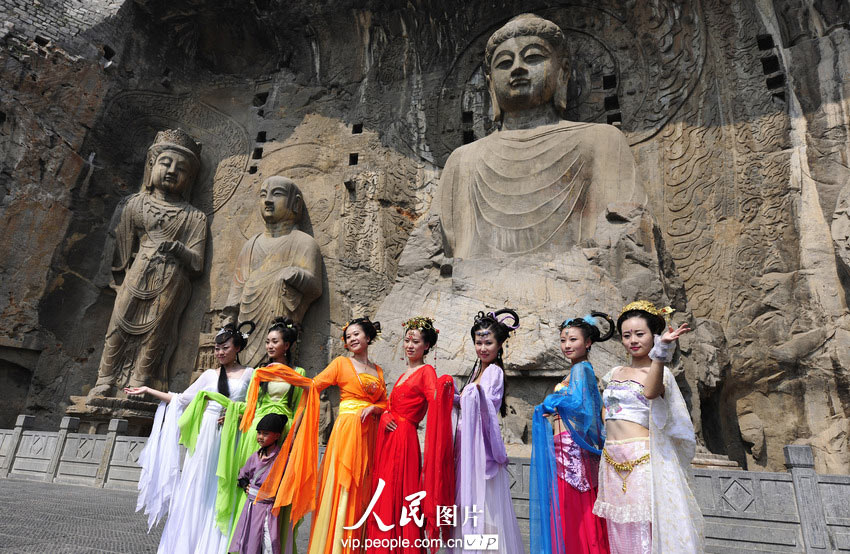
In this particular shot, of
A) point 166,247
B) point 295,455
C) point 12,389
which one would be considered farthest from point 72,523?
point 12,389

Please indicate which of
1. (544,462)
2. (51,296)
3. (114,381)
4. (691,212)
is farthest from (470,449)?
(51,296)

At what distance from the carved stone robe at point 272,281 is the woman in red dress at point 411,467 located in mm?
4217

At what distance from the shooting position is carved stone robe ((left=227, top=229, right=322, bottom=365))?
6.66 meters

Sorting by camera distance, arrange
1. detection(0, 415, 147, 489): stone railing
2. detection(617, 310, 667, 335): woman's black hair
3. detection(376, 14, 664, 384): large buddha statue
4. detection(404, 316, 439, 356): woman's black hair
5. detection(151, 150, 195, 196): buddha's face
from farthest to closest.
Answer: detection(151, 150, 195, 196): buddha's face, detection(0, 415, 147, 489): stone railing, detection(376, 14, 664, 384): large buddha statue, detection(404, 316, 439, 356): woman's black hair, detection(617, 310, 667, 335): woman's black hair

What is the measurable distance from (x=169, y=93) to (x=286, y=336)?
7.54 m

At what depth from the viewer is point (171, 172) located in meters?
8.11

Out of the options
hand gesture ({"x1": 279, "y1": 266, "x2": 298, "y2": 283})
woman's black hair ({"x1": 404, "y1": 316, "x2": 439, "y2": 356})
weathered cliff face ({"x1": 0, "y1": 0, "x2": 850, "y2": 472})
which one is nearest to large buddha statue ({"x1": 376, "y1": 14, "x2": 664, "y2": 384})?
weathered cliff face ({"x1": 0, "y1": 0, "x2": 850, "y2": 472})

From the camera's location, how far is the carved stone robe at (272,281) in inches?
262

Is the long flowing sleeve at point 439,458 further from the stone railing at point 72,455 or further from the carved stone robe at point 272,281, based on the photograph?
the carved stone robe at point 272,281

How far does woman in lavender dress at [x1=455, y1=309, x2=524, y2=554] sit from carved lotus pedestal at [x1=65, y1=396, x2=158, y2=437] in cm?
560

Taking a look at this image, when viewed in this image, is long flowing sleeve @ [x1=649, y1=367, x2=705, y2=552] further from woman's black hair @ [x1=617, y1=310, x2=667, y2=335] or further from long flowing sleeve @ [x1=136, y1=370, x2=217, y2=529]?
long flowing sleeve @ [x1=136, y1=370, x2=217, y2=529]

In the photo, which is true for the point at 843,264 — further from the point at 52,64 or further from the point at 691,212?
the point at 52,64

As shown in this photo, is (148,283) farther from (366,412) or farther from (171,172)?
(366,412)

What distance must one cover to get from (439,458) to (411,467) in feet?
0.58
